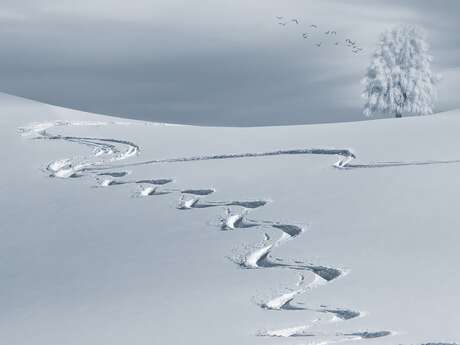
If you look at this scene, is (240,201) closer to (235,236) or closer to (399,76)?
(235,236)

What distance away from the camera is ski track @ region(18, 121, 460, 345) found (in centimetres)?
1218

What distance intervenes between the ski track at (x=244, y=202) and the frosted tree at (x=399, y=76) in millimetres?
23080

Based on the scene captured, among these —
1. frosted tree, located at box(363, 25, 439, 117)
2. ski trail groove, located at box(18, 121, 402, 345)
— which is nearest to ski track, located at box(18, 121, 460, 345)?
ski trail groove, located at box(18, 121, 402, 345)

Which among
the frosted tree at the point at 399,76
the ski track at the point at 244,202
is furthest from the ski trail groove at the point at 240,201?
the frosted tree at the point at 399,76

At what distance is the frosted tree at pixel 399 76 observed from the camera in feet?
170

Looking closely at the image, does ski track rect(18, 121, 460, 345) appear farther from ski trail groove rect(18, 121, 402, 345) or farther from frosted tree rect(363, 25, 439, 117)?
frosted tree rect(363, 25, 439, 117)

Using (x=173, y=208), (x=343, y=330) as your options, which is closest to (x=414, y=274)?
(x=343, y=330)

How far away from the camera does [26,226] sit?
63.6 ft

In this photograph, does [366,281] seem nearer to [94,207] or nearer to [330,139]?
[94,207]

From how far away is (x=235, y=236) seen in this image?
55.5 ft

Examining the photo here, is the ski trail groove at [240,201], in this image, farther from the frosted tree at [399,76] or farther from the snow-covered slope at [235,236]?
the frosted tree at [399,76]

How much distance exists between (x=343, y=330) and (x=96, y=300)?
4.25 meters

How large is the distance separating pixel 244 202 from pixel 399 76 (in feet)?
112

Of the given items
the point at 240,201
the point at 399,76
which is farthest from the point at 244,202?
the point at 399,76
